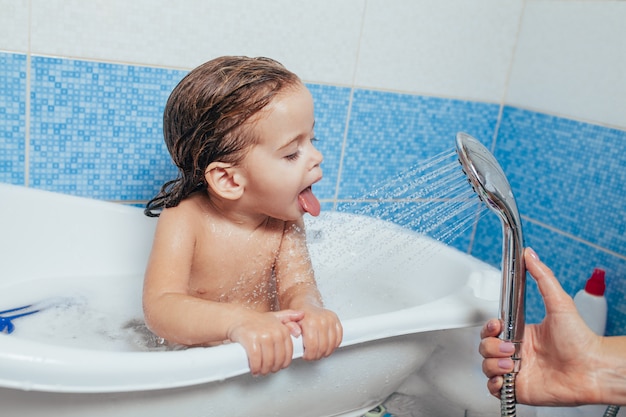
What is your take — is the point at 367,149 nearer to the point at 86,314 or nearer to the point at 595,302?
the point at 595,302

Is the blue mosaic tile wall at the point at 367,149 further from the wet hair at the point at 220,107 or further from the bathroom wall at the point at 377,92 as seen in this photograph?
the wet hair at the point at 220,107

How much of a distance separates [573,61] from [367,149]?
1.77 feet

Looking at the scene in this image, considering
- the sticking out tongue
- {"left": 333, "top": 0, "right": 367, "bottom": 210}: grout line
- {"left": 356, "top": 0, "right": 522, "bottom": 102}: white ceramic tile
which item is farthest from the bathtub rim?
{"left": 356, "top": 0, "right": 522, "bottom": 102}: white ceramic tile

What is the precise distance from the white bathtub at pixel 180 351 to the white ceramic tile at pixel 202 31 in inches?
11.9

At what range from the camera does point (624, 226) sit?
4.60 feet

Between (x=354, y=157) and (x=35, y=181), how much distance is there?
73 centimetres

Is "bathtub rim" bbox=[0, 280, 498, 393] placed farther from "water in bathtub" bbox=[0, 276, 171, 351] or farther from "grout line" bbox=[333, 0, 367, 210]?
"grout line" bbox=[333, 0, 367, 210]

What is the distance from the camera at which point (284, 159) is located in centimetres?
99

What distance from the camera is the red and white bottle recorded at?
4.58 ft

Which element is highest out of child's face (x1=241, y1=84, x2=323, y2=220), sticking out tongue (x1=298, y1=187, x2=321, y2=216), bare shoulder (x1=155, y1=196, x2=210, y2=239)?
child's face (x1=241, y1=84, x2=323, y2=220)

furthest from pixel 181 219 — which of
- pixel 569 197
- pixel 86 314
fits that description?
pixel 569 197

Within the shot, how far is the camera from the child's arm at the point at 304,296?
0.83 m

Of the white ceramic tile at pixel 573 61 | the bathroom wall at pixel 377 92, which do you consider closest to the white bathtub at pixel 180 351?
the bathroom wall at pixel 377 92

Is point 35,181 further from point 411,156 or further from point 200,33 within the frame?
point 411,156
